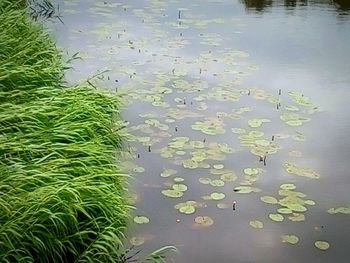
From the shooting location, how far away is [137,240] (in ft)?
9.64

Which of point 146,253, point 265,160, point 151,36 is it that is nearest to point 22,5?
point 151,36

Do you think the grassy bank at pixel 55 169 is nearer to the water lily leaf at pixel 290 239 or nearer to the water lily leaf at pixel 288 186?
the water lily leaf at pixel 290 239

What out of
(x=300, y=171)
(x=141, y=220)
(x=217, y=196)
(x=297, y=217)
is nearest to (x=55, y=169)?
(x=141, y=220)

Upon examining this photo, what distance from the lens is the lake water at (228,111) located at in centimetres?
305

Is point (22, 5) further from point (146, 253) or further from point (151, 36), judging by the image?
point (146, 253)

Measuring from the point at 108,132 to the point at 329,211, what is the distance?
137 cm

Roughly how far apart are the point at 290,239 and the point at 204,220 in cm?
44

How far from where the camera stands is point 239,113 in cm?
431

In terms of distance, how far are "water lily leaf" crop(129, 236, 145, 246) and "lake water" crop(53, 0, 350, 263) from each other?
1 centimetres

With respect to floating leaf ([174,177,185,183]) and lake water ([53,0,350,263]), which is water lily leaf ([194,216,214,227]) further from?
floating leaf ([174,177,185,183])

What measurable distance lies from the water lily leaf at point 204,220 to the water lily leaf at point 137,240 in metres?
0.32

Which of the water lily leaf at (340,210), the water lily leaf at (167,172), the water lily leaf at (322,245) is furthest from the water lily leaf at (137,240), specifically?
the water lily leaf at (340,210)

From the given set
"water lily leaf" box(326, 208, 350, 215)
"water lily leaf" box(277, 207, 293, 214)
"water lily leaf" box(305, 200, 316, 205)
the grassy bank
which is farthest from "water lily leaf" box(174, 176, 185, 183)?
"water lily leaf" box(326, 208, 350, 215)

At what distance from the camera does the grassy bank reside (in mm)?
2598
